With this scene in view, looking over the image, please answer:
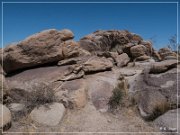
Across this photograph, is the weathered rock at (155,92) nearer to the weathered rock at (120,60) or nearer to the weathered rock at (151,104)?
the weathered rock at (151,104)

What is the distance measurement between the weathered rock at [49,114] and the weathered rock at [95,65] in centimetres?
261

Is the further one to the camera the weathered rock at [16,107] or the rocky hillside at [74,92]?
the weathered rock at [16,107]

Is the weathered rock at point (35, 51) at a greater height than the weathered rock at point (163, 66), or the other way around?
the weathered rock at point (35, 51)

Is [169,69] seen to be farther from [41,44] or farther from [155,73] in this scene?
[41,44]

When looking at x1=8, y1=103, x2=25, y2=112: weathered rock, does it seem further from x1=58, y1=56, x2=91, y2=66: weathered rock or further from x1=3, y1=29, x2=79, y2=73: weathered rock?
x1=58, y1=56, x2=91, y2=66: weathered rock

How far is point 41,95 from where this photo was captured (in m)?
7.51

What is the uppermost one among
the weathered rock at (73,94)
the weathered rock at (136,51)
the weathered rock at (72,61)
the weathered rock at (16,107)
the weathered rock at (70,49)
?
the weathered rock at (70,49)

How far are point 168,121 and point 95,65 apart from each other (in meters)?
4.15

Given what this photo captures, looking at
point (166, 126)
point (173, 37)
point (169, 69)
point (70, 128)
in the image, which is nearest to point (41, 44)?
point (70, 128)

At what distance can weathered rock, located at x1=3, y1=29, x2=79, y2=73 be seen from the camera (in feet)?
31.5

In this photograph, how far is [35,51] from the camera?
9.61 metres

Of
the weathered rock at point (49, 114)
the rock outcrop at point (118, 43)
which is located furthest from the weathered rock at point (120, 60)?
the weathered rock at point (49, 114)

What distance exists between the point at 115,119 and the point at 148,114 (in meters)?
0.95

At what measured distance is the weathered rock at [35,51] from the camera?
961 cm
